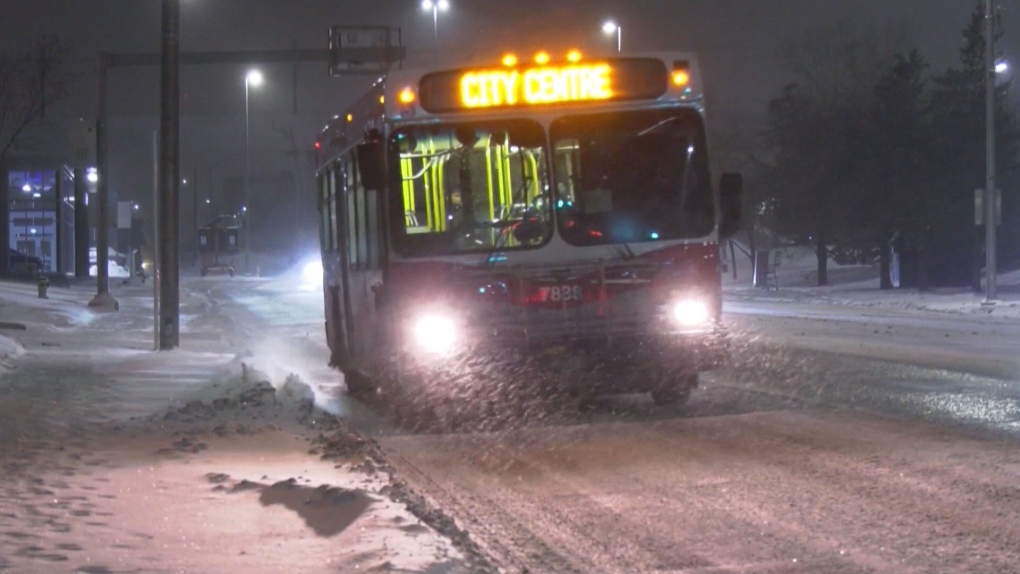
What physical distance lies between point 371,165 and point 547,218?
1.63 meters

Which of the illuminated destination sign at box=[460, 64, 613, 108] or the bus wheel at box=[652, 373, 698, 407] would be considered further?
the bus wheel at box=[652, 373, 698, 407]

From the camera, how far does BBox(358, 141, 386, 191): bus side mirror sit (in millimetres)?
10930

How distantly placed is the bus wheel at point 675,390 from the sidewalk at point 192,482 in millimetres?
3135

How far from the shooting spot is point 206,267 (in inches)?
3073

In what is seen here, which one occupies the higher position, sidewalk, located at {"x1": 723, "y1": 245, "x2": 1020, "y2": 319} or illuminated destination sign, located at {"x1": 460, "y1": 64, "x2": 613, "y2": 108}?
illuminated destination sign, located at {"x1": 460, "y1": 64, "x2": 613, "y2": 108}

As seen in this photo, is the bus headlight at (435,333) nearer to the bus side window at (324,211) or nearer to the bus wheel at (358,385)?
the bus wheel at (358,385)

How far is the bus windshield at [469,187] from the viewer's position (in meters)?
11.1

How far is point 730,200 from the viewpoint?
11219 mm

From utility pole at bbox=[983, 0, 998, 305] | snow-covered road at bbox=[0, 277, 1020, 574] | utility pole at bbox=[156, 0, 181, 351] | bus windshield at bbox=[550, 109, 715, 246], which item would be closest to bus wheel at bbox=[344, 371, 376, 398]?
snow-covered road at bbox=[0, 277, 1020, 574]

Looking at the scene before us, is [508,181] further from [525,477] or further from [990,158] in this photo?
[990,158]

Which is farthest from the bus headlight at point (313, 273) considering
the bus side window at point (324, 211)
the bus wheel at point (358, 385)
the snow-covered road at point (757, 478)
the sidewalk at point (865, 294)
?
the snow-covered road at point (757, 478)

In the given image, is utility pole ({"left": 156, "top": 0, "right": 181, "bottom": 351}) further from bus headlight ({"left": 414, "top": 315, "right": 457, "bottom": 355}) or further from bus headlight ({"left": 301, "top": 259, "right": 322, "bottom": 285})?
bus headlight ({"left": 301, "top": 259, "right": 322, "bottom": 285})

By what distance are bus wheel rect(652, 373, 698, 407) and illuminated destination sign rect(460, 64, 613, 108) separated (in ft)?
9.05

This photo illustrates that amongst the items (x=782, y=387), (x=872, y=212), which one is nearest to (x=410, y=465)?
(x=782, y=387)
